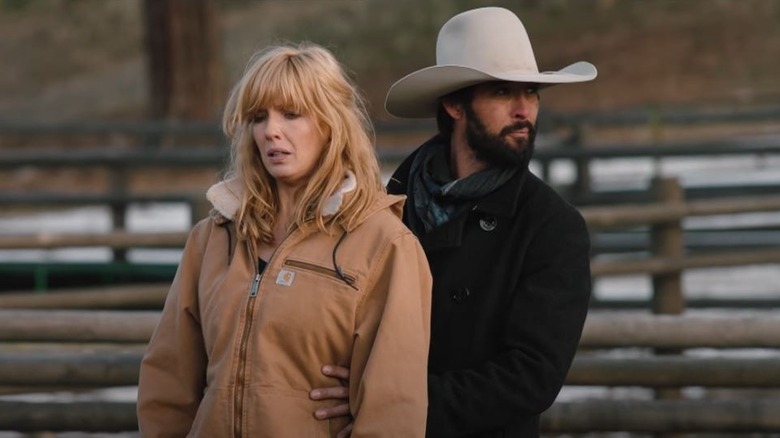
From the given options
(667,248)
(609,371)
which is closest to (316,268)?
(609,371)

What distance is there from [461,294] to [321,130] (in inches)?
18.8

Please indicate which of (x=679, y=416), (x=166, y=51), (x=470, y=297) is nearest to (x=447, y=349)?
(x=470, y=297)

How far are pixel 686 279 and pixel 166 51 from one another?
8.07m

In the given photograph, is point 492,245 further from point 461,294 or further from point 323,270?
point 323,270

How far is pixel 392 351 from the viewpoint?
352 cm

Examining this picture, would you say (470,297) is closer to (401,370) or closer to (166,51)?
(401,370)

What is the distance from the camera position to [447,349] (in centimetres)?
382

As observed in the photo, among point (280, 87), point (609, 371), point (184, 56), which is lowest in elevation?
point (609, 371)

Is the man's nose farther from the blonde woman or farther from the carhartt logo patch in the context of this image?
the carhartt logo patch

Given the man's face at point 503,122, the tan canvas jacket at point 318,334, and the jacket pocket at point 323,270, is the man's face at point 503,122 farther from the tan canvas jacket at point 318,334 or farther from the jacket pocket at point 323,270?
the jacket pocket at point 323,270

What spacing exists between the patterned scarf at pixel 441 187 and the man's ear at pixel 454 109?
97mm

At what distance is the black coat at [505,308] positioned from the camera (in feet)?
12.1

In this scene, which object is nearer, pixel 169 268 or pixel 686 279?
pixel 169 268

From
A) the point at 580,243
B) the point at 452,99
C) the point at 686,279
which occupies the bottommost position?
the point at 686,279
